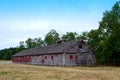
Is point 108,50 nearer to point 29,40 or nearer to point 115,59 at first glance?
point 115,59

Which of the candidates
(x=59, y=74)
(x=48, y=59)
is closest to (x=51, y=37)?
(x=48, y=59)

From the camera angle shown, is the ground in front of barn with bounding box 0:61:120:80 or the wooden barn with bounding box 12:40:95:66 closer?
the ground in front of barn with bounding box 0:61:120:80

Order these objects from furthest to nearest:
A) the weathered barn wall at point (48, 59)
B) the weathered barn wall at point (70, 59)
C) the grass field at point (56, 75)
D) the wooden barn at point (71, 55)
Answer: the weathered barn wall at point (48, 59) → the wooden barn at point (71, 55) → the weathered barn wall at point (70, 59) → the grass field at point (56, 75)

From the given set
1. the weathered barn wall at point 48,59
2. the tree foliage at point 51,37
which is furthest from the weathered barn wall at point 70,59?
the tree foliage at point 51,37

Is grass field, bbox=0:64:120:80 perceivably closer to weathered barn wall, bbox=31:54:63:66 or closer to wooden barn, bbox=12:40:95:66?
wooden barn, bbox=12:40:95:66

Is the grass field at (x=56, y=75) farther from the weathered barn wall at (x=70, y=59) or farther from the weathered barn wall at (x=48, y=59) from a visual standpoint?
the weathered barn wall at (x=48, y=59)

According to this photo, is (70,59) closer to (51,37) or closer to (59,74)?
(59,74)

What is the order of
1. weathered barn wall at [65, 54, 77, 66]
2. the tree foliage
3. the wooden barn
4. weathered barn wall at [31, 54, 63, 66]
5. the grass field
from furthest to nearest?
1. the tree foliage
2. weathered barn wall at [31, 54, 63, 66]
3. the wooden barn
4. weathered barn wall at [65, 54, 77, 66]
5. the grass field

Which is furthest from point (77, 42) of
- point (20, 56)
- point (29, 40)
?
point (29, 40)

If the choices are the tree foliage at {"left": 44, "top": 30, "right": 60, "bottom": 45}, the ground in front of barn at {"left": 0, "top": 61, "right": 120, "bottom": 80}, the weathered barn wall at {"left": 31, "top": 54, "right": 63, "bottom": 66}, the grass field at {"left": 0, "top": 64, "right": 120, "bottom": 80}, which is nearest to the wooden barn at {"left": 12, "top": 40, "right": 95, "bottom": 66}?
the weathered barn wall at {"left": 31, "top": 54, "right": 63, "bottom": 66}

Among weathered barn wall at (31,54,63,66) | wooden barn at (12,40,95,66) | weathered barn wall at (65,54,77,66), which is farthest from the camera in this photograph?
weathered barn wall at (31,54,63,66)

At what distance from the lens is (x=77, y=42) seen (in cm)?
5591

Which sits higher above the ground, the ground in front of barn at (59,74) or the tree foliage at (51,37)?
the tree foliage at (51,37)

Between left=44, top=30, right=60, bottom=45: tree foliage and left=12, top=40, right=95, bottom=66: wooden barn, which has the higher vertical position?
left=44, top=30, right=60, bottom=45: tree foliage
